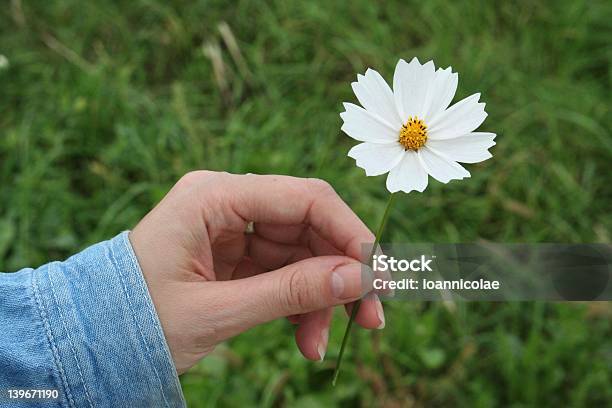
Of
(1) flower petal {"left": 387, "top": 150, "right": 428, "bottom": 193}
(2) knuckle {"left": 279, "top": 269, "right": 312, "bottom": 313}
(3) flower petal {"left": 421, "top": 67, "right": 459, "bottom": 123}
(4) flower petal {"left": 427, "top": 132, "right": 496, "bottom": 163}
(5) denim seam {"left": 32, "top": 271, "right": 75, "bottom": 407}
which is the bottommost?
→ (5) denim seam {"left": 32, "top": 271, "right": 75, "bottom": 407}

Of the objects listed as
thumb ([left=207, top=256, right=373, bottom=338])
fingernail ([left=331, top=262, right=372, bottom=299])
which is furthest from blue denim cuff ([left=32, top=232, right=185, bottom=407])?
fingernail ([left=331, top=262, right=372, bottom=299])

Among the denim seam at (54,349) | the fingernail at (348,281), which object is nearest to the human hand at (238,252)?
the fingernail at (348,281)

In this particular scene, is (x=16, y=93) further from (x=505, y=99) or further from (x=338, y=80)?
(x=505, y=99)

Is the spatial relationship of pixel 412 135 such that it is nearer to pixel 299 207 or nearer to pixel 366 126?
pixel 366 126

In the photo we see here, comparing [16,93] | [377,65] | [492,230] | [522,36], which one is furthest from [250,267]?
[522,36]

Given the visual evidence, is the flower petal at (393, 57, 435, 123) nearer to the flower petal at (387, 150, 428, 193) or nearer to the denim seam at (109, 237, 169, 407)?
the flower petal at (387, 150, 428, 193)

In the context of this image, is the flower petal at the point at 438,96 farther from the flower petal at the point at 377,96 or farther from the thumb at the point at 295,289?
the thumb at the point at 295,289
